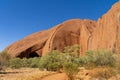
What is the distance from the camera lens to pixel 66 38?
297 feet

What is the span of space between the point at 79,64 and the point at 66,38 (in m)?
33.0

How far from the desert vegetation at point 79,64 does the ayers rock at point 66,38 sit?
267 inches

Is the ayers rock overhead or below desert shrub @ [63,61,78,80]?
overhead

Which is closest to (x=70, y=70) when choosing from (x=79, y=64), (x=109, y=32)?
Result: (x=79, y=64)

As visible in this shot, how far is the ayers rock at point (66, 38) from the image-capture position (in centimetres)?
6778

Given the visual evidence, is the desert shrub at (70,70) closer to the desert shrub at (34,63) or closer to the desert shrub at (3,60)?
the desert shrub at (3,60)

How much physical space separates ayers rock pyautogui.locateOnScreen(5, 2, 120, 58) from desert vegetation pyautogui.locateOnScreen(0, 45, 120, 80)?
6774 mm

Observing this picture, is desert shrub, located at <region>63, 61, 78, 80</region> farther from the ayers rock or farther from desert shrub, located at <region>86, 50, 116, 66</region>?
the ayers rock

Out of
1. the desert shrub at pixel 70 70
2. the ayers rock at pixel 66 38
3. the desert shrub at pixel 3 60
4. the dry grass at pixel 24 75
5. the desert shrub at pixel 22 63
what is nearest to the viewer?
the desert shrub at pixel 70 70

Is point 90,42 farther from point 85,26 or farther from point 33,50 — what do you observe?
point 33,50

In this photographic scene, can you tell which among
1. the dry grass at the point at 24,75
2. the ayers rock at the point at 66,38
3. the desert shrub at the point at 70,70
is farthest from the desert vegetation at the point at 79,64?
the ayers rock at the point at 66,38

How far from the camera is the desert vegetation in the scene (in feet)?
88.1

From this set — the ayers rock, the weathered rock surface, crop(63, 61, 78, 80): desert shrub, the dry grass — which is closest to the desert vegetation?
crop(63, 61, 78, 80): desert shrub

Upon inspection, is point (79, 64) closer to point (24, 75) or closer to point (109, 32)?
point (109, 32)
